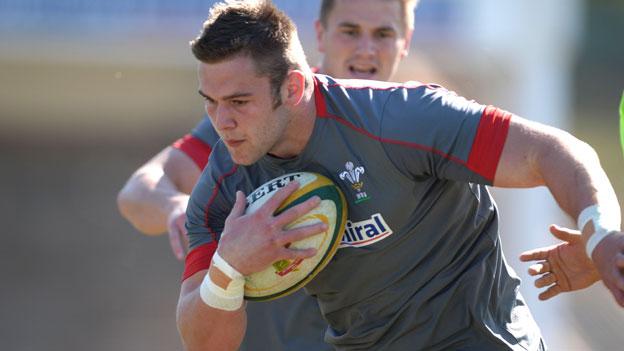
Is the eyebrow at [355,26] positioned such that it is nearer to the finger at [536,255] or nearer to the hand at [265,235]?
the finger at [536,255]

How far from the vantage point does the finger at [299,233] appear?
14.2 ft

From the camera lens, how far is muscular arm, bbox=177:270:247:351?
4.61m

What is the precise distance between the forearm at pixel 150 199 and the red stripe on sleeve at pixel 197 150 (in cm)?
18

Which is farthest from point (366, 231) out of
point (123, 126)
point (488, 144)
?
point (123, 126)

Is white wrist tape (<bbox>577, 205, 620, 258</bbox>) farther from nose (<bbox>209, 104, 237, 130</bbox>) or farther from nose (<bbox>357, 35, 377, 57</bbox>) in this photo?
nose (<bbox>357, 35, 377, 57</bbox>)

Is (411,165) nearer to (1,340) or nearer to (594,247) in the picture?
(594,247)

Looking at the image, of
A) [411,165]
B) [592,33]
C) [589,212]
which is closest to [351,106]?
[411,165]

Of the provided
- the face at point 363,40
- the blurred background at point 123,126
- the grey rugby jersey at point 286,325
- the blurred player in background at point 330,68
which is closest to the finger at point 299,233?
the grey rugby jersey at point 286,325

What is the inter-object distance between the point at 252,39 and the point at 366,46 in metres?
2.07

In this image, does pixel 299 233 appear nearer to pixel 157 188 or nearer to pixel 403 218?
pixel 403 218

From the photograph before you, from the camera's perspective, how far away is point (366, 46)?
255 inches

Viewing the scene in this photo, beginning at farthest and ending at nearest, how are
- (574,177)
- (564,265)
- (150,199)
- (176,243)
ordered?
(150,199) < (176,243) < (564,265) < (574,177)

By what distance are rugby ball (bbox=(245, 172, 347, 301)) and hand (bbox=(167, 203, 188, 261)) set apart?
3.80 feet

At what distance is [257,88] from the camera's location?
4477 millimetres
